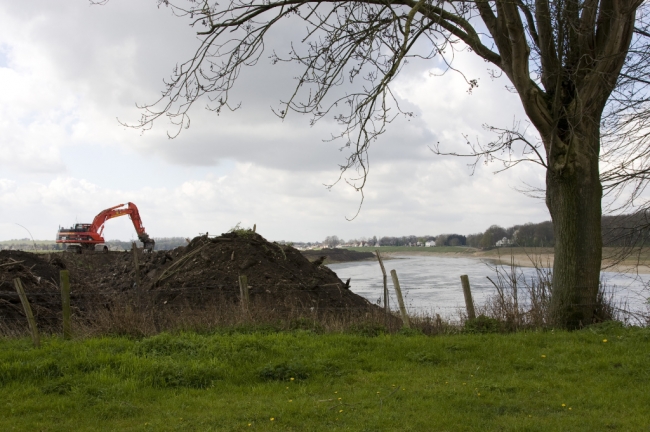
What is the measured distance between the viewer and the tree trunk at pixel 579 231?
9.48 metres

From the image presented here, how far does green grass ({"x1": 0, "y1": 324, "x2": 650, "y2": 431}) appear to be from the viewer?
5.46 m

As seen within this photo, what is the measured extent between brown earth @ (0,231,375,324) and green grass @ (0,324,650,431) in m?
4.53

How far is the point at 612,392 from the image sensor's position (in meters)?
6.15

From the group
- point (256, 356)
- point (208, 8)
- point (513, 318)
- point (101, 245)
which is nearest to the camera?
point (256, 356)

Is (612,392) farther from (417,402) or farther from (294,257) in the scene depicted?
(294,257)

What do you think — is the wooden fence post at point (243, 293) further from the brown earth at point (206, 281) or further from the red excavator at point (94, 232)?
the red excavator at point (94, 232)

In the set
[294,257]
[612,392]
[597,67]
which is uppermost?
[597,67]

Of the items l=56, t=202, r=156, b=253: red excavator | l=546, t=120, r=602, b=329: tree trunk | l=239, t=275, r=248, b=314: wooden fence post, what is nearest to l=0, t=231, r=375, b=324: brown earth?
l=239, t=275, r=248, b=314: wooden fence post

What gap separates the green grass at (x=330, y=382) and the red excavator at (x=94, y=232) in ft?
102

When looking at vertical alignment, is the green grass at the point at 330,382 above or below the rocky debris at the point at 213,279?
below

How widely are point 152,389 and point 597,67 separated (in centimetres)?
826

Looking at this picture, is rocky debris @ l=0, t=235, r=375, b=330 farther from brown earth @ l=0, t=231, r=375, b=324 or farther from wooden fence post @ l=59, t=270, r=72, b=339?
wooden fence post @ l=59, t=270, r=72, b=339

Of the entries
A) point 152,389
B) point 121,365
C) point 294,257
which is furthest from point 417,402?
point 294,257

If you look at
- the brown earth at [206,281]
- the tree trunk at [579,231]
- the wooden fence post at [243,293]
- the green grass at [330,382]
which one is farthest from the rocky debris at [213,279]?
the tree trunk at [579,231]
